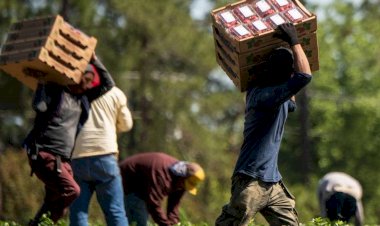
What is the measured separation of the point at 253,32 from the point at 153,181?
142 inches

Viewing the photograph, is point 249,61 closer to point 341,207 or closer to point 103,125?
point 103,125

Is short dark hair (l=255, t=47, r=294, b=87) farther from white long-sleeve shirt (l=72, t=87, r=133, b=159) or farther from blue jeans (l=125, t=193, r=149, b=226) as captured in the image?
blue jeans (l=125, t=193, r=149, b=226)

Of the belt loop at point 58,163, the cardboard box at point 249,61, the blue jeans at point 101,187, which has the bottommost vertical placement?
the blue jeans at point 101,187

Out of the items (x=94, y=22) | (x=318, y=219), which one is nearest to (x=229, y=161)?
(x=94, y=22)

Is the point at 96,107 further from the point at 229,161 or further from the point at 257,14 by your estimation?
the point at 229,161

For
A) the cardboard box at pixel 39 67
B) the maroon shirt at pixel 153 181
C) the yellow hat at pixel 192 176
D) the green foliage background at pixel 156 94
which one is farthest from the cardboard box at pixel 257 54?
the green foliage background at pixel 156 94

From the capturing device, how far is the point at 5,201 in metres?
32.4

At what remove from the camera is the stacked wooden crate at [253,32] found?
940 cm

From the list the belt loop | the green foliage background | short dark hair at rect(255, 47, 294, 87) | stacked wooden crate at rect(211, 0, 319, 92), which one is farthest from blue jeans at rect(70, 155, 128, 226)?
the green foliage background

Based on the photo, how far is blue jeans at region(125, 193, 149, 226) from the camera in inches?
517

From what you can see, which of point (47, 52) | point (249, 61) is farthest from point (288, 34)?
point (47, 52)

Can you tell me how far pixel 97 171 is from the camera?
11445mm

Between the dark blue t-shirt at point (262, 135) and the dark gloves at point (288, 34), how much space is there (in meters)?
0.25

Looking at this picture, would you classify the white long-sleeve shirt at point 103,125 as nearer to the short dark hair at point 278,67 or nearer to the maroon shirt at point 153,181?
the maroon shirt at point 153,181
